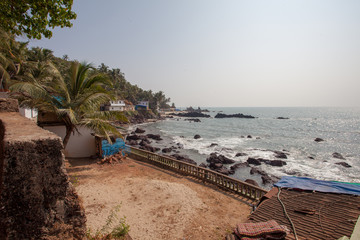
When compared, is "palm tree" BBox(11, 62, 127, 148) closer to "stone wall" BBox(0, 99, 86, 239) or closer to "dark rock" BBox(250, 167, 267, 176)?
"stone wall" BBox(0, 99, 86, 239)

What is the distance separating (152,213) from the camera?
7.60 metres

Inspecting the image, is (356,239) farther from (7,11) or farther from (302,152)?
(302,152)

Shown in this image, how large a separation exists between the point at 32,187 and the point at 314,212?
749cm

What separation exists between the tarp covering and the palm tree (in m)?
9.79

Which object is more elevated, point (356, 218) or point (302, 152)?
point (356, 218)

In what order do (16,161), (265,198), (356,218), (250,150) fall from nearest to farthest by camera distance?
(16,161) → (356,218) → (265,198) → (250,150)

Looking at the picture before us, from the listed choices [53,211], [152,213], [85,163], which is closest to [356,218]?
[152,213]

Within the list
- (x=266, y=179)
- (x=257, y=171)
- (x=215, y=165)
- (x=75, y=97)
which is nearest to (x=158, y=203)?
(x=75, y=97)

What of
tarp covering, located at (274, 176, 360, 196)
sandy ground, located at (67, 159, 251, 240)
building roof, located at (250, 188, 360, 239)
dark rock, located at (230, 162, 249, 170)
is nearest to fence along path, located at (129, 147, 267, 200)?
sandy ground, located at (67, 159, 251, 240)

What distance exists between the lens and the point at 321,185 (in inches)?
296

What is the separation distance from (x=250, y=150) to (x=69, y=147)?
1195 inches

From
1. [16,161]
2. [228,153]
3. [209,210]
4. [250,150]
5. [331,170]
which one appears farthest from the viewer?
[250,150]

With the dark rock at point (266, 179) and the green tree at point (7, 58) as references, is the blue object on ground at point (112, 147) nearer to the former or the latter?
the green tree at point (7, 58)

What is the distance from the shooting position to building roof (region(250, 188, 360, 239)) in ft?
16.3
